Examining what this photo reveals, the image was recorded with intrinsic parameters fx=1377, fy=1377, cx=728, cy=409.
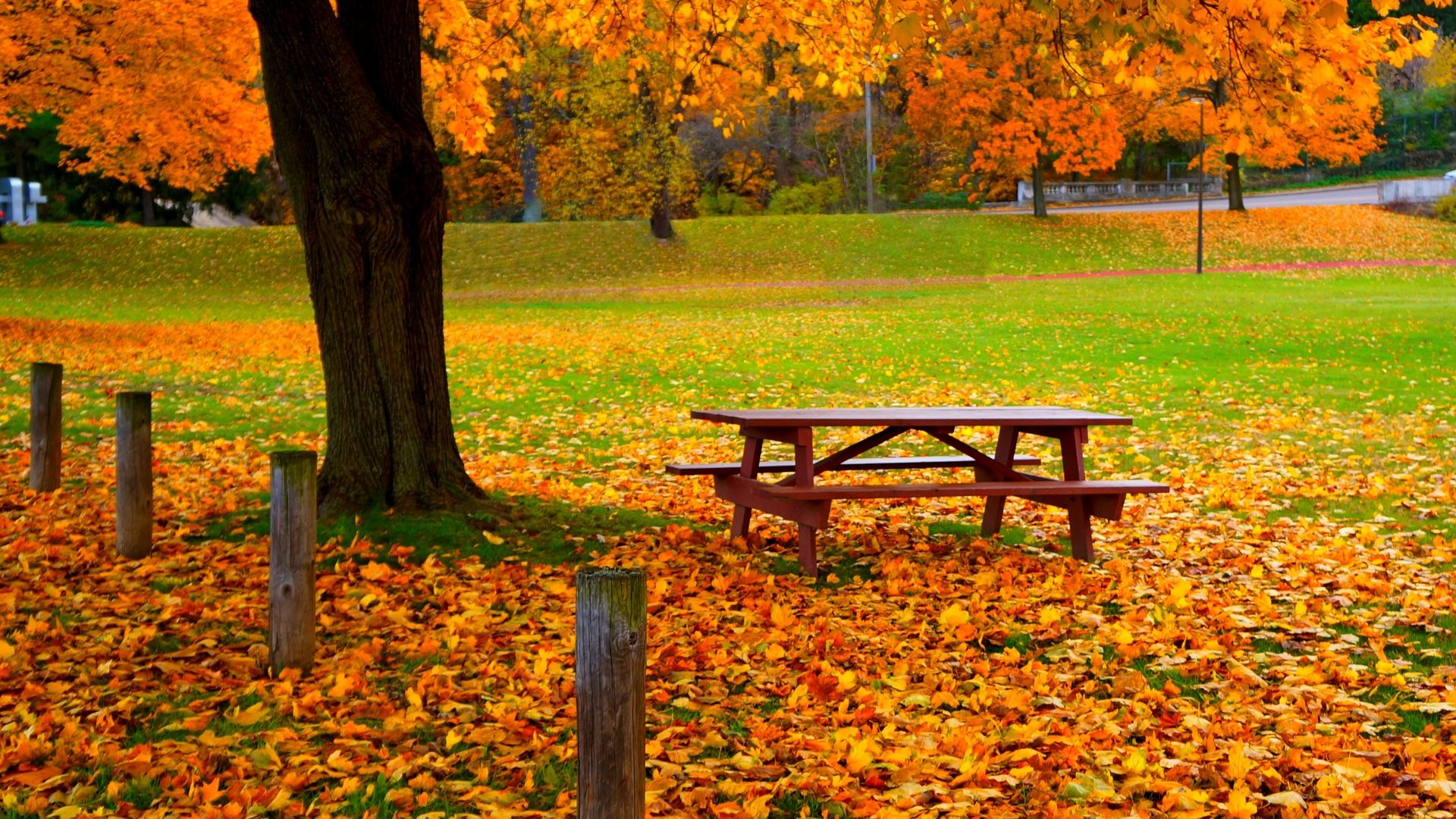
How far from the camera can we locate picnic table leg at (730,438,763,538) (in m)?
7.42

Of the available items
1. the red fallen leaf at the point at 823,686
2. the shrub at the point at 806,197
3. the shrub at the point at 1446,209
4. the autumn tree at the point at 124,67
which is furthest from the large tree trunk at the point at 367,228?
the shrub at the point at 806,197

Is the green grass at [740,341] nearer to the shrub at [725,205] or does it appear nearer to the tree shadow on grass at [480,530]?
the tree shadow on grass at [480,530]

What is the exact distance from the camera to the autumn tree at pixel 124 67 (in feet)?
64.6

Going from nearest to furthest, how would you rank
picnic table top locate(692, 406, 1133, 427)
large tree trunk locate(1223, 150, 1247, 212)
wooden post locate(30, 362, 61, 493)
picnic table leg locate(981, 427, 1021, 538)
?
picnic table top locate(692, 406, 1133, 427) → picnic table leg locate(981, 427, 1021, 538) → wooden post locate(30, 362, 61, 493) → large tree trunk locate(1223, 150, 1247, 212)

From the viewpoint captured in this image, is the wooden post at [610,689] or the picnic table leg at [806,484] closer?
the wooden post at [610,689]

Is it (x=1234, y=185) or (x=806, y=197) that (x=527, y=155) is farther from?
(x=1234, y=185)


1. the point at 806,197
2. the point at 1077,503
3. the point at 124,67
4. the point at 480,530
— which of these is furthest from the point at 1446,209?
the point at 480,530

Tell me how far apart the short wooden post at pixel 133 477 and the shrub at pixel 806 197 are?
46870 millimetres

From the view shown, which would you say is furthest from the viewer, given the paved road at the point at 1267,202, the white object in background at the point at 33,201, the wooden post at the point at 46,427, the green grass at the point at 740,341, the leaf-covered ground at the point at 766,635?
the paved road at the point at 1267,202

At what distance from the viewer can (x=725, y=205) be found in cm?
5366

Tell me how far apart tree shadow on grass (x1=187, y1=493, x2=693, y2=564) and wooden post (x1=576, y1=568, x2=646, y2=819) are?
158 inches

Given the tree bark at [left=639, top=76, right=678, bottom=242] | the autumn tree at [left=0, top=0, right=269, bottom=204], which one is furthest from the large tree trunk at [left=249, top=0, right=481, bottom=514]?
the tree bark at [left=639, top=76, right=678, bottom=242]

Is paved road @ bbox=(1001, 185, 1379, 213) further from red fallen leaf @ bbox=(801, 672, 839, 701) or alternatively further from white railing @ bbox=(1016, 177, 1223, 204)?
red fallen leaf @ bbox=(801, 672, 839, 701)

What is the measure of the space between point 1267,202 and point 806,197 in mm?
18818
